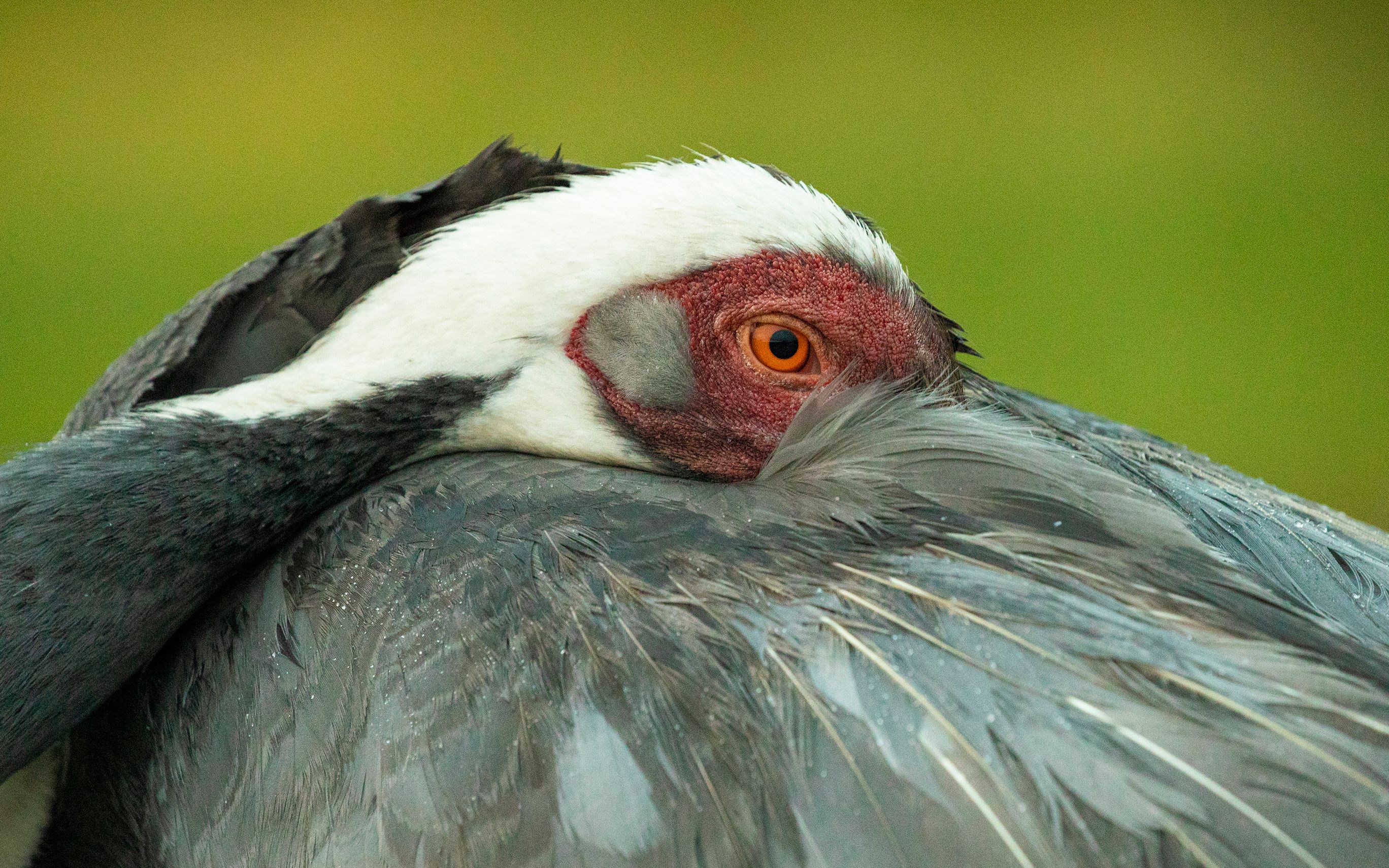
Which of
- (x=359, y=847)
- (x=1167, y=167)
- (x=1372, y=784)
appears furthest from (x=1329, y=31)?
(x=359, y=847)

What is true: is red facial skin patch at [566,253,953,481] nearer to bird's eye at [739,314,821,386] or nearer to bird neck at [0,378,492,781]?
bird's eye at [739,314,821,386]

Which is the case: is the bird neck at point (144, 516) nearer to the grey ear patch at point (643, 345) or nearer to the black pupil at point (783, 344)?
the grey ear patch at point (643, 345)

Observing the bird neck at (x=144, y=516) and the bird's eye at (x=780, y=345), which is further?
the bird's eye at (x=780, y=345)

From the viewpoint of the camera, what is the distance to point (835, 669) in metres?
0.74

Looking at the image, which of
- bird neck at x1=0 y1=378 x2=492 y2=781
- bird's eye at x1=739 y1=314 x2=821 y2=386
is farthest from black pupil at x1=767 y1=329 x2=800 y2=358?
bird neck at x1=0 y1=378 x2=492 y2=781

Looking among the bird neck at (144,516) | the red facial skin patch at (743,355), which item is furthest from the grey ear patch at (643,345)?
the bird neck at (144,516)

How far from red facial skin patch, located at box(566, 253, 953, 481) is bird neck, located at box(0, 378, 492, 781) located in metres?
0.16

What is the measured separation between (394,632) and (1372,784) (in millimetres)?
596

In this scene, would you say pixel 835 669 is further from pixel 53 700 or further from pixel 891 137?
pixel 891 137

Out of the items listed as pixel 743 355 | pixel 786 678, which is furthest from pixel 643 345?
pixel 786 678

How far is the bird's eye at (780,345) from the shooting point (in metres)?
1.02

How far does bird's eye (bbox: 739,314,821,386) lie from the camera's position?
3.35 feet

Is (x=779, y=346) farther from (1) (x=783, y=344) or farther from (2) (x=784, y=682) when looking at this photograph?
(2) (x=784, y=682)

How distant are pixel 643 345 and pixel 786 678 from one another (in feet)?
1.21
